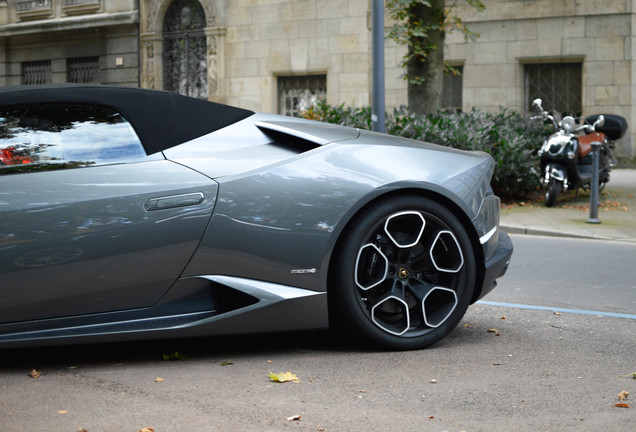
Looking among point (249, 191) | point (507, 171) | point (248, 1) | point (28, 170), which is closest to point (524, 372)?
point (249, 191)

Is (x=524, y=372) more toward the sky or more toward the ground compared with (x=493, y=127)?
more toward the ground

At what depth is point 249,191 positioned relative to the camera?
4.18m

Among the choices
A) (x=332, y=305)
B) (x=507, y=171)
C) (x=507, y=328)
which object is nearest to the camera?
(x=332, y=305)

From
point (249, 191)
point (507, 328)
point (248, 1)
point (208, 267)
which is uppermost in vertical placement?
point (248, 1)

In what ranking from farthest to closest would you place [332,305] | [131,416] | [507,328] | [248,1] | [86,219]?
[248,1] → [507,328] → [332,305] → [86,219] → [131,416]

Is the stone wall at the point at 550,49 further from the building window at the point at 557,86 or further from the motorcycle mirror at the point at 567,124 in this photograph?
the motorcycle mirror at the point at 567,124

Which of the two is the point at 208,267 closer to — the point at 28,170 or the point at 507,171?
the point at 28,170

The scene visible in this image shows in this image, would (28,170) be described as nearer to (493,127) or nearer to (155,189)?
(155,189)

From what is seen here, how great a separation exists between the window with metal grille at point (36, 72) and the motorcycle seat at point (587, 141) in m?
20.8

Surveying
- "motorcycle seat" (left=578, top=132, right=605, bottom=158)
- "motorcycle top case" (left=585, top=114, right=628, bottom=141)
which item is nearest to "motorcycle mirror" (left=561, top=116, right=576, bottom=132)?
"motorcycle seat" (left=578, top=132, right=605, bottom=158)

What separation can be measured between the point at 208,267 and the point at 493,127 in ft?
32.8

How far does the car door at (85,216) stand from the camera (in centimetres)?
388

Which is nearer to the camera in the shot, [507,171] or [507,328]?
[507,328]

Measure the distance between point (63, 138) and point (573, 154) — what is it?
965cm
